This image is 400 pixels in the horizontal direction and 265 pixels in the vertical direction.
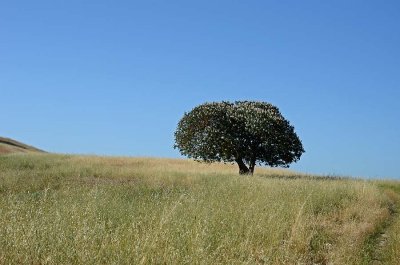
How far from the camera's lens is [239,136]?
134 ft

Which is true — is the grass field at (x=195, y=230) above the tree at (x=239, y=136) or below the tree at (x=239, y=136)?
below

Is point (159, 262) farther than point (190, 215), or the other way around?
point (190, 215)

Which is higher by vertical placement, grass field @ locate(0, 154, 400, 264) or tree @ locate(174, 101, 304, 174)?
tree @ locate(174, 101, 304, 174)

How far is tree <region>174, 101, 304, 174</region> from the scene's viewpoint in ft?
132

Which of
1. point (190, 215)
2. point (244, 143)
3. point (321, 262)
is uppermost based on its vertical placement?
point (244, 143)

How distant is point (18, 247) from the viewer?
22.0 feet

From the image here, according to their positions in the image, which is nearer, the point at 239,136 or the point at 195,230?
the point at 195,230

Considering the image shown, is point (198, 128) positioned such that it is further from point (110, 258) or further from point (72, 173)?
point (110, 258)

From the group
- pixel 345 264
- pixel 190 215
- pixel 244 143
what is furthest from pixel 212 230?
pixel 244 143

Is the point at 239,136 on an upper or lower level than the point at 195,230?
upper

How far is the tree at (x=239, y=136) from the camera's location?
132 ft

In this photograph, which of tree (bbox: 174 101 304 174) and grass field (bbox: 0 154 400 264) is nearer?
grass field (bbox: 0 154 400 264)

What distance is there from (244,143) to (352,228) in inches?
1055

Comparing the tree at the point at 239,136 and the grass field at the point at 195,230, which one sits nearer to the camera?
the grass field at the point at 195,230
